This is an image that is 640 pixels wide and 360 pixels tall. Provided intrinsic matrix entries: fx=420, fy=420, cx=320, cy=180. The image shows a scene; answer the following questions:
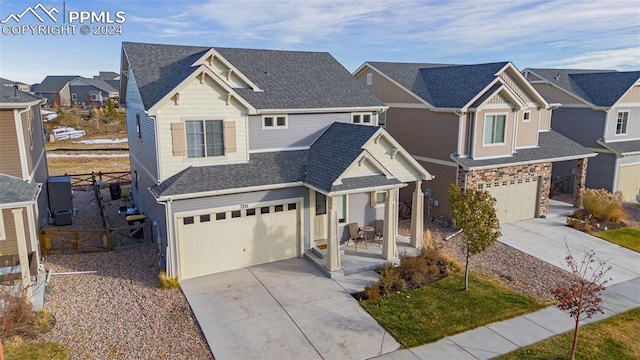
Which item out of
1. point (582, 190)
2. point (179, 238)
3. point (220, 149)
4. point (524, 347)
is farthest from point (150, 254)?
point (582, 190)

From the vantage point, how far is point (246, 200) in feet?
47.9

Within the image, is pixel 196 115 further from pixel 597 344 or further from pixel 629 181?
pixel 629 181

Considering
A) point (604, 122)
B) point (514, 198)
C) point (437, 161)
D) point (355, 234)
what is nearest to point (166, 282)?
point (355, 234)

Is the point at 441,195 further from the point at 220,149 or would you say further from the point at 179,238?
the point at 179,238

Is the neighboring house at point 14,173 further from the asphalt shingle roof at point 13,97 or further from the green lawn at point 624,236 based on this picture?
the green lawn at point 624,236

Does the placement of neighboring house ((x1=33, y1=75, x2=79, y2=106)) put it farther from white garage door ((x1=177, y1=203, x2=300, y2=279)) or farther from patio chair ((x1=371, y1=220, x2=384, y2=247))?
patio chair ((x1=371, y1=220, x2=384, y2=247))

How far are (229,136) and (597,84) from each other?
78.4 feet

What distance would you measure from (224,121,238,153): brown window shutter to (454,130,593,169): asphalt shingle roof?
10238mm

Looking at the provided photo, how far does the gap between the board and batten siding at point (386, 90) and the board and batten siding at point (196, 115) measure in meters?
10.3

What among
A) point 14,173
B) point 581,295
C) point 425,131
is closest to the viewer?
point 581,295

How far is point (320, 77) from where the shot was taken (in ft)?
62.2

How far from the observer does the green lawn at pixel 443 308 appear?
1112 cm

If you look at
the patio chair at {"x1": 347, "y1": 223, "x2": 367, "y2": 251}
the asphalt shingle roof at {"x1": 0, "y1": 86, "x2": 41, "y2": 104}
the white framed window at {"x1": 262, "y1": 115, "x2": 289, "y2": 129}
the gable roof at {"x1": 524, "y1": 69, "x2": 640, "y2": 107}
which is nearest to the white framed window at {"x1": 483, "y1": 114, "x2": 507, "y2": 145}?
the patio chair at {"x1": 347, "y1": 223, "x2": 367, "y2": 251}

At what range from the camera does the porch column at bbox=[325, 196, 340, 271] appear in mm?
14039
